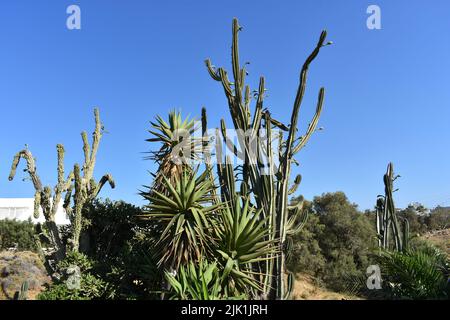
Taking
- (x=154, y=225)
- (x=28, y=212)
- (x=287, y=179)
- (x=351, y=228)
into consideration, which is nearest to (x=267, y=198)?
(x=287, y=179)

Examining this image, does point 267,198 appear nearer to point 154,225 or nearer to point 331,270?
point 154,225

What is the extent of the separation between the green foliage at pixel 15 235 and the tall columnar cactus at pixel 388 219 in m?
25.2

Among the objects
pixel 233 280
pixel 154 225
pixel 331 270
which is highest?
pixel 154 225

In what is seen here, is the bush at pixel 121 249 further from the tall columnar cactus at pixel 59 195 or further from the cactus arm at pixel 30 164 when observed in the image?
the cactus arm at pixel 30 164

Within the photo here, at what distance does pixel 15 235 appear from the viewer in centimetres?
2795

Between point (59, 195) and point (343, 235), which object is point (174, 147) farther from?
point (343, 235)

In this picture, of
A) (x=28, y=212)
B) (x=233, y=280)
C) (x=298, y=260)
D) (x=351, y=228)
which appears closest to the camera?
(x=233, y=280)

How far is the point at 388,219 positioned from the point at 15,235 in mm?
27303

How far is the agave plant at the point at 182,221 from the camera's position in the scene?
264 inches

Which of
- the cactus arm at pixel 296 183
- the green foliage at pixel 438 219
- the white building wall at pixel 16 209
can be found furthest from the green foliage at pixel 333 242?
the white building wall at pixel 16 209

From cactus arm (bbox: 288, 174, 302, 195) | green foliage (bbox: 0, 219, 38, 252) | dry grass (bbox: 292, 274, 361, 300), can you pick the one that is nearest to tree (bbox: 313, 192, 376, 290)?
dry grass (bbox: 292, 274, 361, 300)
